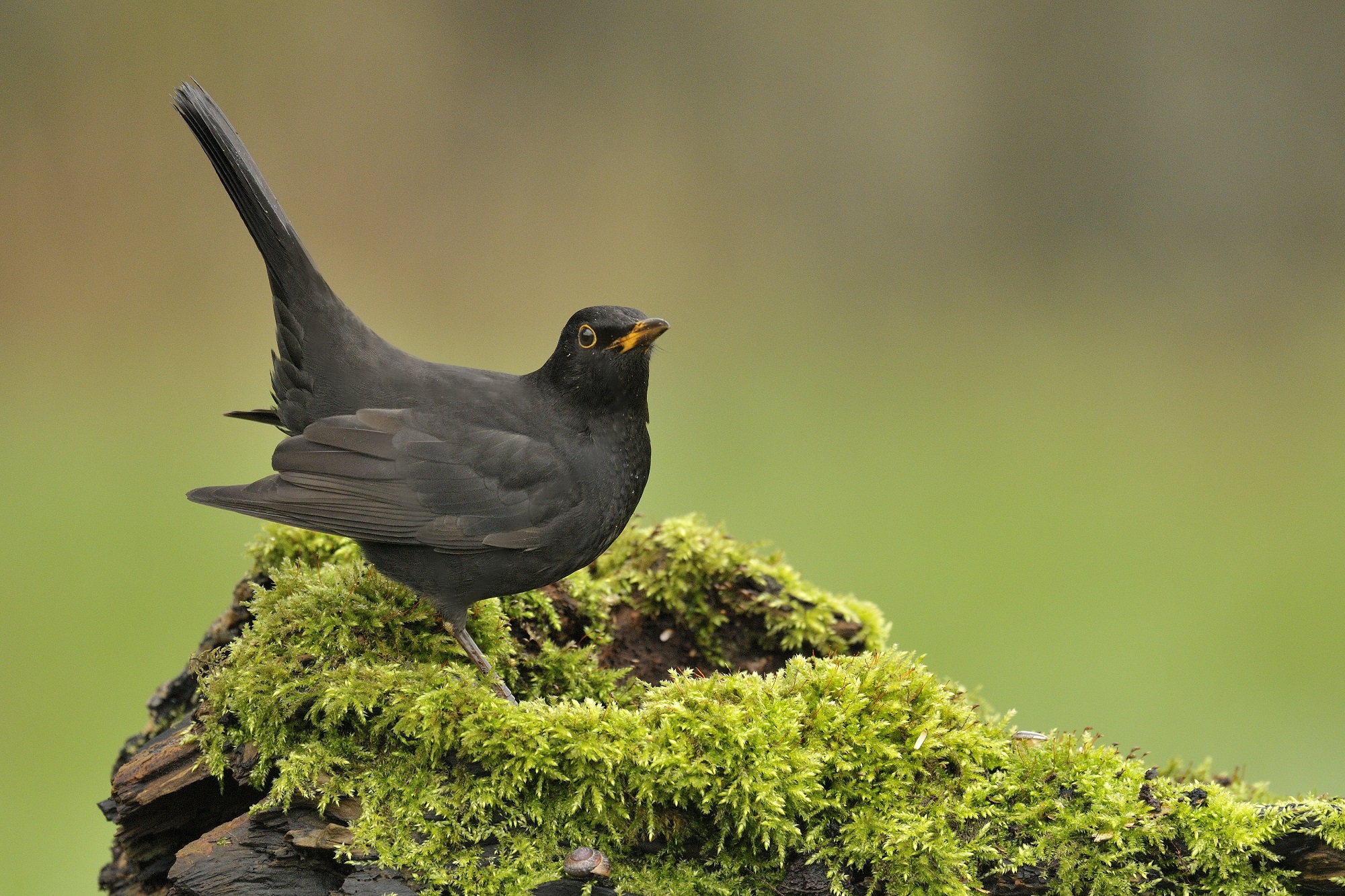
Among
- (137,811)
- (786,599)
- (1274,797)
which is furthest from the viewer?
(786,599)

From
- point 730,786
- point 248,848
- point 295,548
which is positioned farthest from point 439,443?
point 730,786

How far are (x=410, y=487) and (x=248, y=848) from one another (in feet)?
3.53

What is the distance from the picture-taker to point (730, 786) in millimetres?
2654

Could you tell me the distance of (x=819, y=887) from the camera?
2.63 meters

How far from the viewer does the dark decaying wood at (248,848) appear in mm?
2633

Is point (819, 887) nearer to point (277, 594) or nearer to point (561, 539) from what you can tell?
point (561, 539)

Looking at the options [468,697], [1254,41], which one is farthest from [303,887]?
[1254,41]

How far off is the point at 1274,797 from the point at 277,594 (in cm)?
335

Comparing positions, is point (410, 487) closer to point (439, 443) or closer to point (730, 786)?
point (439, 443)

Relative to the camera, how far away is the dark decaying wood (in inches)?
104

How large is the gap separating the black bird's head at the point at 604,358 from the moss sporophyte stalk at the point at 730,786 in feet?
3.13

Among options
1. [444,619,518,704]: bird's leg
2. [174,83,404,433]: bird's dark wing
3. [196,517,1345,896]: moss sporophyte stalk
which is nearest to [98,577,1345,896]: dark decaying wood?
[196,517,1345,896]: moss sporophyte stalk

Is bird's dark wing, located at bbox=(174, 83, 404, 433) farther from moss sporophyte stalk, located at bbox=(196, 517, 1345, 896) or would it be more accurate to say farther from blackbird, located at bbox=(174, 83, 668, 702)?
moss sporophyte stalk, located at bbox=(196, 517, 1345, 896)

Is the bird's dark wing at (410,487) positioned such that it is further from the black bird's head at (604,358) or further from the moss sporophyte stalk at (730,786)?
the moss sporophyte stalk at (730,786)
